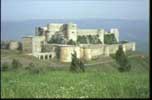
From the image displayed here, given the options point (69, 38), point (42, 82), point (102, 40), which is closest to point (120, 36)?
point (102, 40)

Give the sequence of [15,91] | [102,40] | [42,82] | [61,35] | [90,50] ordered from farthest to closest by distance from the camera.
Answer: [102,40] < [61,35] < [90,50] < [42,82] < [15,91]

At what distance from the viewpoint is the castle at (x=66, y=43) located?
119ft

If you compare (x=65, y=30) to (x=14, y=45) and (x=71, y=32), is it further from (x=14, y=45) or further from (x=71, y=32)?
(x=14, y=45)

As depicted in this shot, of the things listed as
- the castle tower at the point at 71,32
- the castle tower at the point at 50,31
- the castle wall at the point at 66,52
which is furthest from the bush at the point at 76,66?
the castle tower at the point at 71,32

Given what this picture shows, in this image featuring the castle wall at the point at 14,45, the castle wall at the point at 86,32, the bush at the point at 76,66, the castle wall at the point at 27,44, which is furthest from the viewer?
the castle wall at the point at 86,32

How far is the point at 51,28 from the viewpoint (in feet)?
135

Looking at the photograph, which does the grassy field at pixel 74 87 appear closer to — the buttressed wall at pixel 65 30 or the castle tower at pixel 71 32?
the buttressed wall at pixel 65 30

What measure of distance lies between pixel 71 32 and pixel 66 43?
1.23m

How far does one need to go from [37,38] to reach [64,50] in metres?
3.56

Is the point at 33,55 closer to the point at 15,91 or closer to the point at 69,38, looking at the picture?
the point at 69,38

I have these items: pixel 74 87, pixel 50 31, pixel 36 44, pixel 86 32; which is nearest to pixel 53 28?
pixel 50 31

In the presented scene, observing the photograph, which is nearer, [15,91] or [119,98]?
[119,98]

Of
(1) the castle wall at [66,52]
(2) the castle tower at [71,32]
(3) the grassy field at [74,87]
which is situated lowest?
(1) the castle wall at [66,52]

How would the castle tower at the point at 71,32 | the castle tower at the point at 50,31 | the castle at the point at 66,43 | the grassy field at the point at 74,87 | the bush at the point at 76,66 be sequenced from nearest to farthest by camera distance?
the grassy field at the point at 74,87 → the bush at the point at 76,66 → the castle at the point at 66,43 → the castle tower at the point at 50,31 → the castle tower at the point at 71,32
